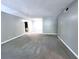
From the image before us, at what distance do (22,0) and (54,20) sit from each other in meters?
7.53

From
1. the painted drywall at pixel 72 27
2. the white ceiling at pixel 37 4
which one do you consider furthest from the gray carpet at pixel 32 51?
the white ceiling at pixel 37 4

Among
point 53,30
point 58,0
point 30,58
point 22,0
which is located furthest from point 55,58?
point 53,30

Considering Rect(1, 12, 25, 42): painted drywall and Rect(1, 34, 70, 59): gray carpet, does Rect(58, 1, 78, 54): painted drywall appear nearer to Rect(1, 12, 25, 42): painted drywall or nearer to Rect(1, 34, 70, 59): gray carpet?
Rect(1, 34, 70, 59): gray carpet

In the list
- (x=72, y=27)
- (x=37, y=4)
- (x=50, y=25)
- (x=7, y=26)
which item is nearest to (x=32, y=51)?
(x=72, y=27)

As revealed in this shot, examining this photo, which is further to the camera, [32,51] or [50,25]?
[50,25]

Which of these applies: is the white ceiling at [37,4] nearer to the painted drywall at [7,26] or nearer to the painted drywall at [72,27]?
the painted drywall at [72,27]

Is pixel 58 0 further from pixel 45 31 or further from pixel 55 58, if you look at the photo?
pixel 45 31

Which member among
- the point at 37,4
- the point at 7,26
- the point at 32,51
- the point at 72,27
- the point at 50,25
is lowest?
the point at 32,51

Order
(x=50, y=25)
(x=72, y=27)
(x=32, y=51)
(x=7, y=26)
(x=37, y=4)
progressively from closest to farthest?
(x=72, y=27)
(x=32, y=51)
(x=37, y=4)
(x=7, y=26)
(x=50, y=25)

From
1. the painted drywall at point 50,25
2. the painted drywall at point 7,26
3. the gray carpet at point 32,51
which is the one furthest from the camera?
the painted drywall at point 50,25

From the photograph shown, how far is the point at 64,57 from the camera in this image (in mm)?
3393

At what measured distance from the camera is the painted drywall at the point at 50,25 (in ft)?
35.9

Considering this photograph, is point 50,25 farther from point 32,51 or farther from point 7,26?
point 32,51

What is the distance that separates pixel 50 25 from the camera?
11.0 meters
